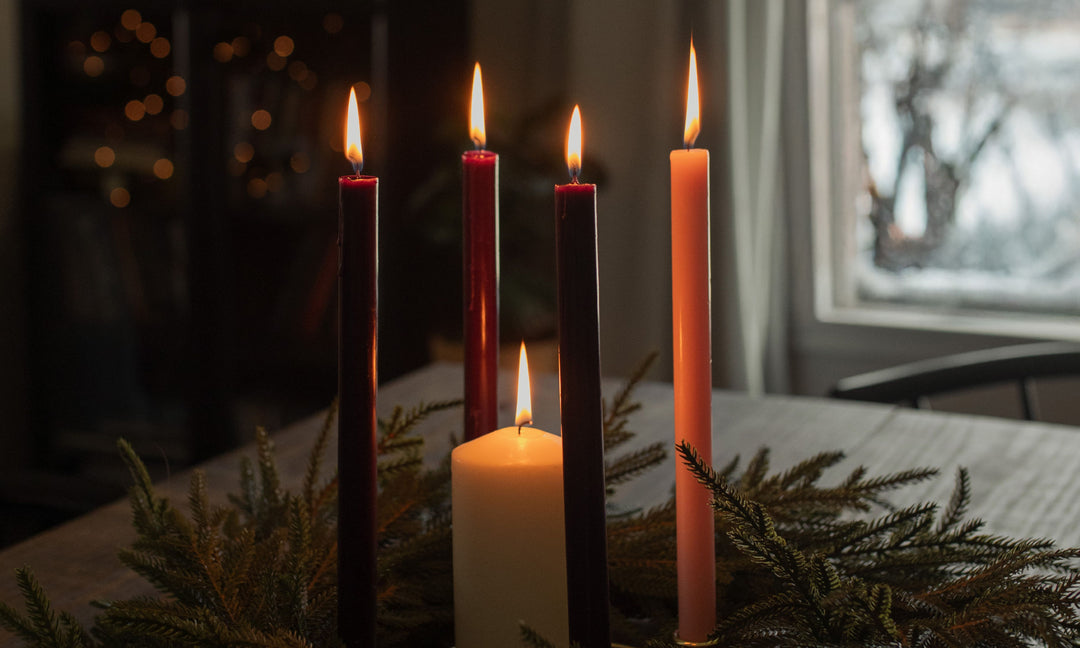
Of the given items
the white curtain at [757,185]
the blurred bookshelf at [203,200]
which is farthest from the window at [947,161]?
the blurred bookshelf at [203,200]

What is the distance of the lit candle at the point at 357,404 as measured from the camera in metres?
0.35

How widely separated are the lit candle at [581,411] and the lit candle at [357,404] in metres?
0.07

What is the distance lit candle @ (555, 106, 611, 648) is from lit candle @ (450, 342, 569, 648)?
26 mm

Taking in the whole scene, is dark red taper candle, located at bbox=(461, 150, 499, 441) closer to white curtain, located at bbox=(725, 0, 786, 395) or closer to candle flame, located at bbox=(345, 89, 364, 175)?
candle flame, located at bbox=(345, 89, 364, 175)

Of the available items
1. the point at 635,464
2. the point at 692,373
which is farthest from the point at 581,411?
the point at 635,464

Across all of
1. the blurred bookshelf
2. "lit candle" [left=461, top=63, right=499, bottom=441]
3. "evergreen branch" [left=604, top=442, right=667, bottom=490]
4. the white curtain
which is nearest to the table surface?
"evergreen branch" [left=604, top=442, right=667, bottom=490]

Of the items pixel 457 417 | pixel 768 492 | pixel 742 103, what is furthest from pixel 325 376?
pixel 768 492

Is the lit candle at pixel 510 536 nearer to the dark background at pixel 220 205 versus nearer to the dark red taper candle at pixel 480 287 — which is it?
the dark red taper candle at pixel 480 287

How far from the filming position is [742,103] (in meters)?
2.36

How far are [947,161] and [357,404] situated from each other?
7.74 feet

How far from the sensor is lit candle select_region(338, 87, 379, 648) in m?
0.35

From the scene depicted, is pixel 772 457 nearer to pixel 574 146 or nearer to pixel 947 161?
pixel 574 146

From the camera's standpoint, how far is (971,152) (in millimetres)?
2412

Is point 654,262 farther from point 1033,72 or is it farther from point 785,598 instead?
point 785,598
